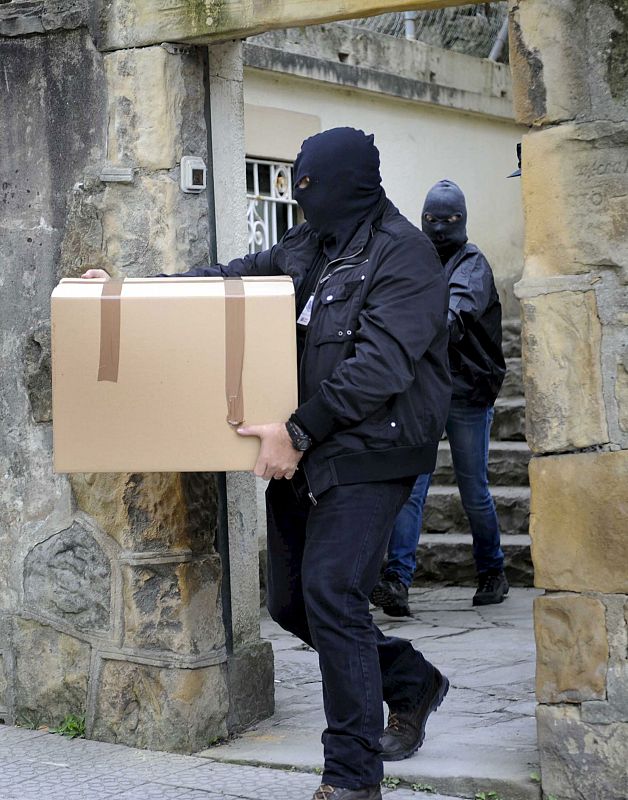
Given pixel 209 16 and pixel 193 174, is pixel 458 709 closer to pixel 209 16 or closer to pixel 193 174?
pixel 193 174

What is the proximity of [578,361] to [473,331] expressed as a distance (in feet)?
8.86

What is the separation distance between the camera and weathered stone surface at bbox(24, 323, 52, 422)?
184 inches

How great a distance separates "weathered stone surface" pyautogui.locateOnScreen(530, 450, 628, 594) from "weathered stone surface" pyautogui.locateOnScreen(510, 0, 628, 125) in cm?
89

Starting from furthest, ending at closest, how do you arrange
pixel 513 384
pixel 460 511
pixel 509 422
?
pixel 513 384
pixel 509 422
pixel 460 511

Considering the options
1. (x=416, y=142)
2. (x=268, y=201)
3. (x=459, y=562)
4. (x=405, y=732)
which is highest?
(x=416, y=142)

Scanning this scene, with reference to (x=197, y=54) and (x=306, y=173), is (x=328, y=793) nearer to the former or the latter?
(x=306, y=173)

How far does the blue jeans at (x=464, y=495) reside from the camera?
638cm

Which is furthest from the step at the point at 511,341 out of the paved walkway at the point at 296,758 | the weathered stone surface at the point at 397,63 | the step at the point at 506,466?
the paved walkway at the point at 296,758

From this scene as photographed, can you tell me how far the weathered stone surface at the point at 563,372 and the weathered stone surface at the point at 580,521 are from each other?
6 centimetres

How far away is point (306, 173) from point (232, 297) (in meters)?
0.39

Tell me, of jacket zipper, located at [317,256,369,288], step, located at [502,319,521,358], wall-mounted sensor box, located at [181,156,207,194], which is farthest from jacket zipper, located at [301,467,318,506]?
step, located at [502,319,521,358]

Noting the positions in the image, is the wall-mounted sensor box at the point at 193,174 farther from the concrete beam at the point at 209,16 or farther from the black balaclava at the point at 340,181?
the black balaclava at the point at 340,181

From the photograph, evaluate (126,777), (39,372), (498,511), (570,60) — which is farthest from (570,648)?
(498,511)

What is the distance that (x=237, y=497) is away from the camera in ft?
15.5
